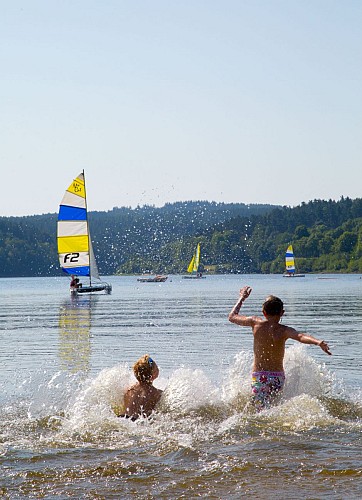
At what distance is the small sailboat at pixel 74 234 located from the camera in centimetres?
6706

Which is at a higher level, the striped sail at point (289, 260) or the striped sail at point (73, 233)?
the striped sail at point (73, 233)

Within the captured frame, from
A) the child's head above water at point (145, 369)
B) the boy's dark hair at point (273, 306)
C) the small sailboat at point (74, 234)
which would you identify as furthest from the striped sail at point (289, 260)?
the child's head above water at point (145, 369)

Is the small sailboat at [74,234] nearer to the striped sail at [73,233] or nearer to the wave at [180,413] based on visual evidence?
the striped sail at [73,233]

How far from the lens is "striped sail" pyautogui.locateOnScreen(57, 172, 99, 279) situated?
2640 inches

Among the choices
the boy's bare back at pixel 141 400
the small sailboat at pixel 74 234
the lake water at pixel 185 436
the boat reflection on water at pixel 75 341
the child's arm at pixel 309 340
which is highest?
the small sailboat at pixel 74 234

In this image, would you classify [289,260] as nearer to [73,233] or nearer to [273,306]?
[73,233]

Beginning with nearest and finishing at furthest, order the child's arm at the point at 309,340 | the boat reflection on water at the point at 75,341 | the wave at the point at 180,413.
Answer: the child's arm at the point at 309,340
the wave at the point at 180,413
the boat reflection on water at the point at 75,341

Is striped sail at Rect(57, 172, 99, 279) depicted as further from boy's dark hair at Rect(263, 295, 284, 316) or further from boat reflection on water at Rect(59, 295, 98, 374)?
boy's dark hair at Rect(263, 295, 284, 316)

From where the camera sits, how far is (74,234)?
221 feet

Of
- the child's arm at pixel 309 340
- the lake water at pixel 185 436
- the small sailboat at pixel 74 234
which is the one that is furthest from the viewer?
the small sailboat at pixel 74 234

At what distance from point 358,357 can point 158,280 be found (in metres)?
132

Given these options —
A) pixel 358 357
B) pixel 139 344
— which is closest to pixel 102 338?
pixel 139 344

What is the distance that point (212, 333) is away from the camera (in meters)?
28.6

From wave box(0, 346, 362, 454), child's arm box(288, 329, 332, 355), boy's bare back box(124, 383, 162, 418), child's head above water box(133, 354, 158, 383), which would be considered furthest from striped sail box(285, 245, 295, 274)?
child's head above water box(133, 354, 158, 383)
